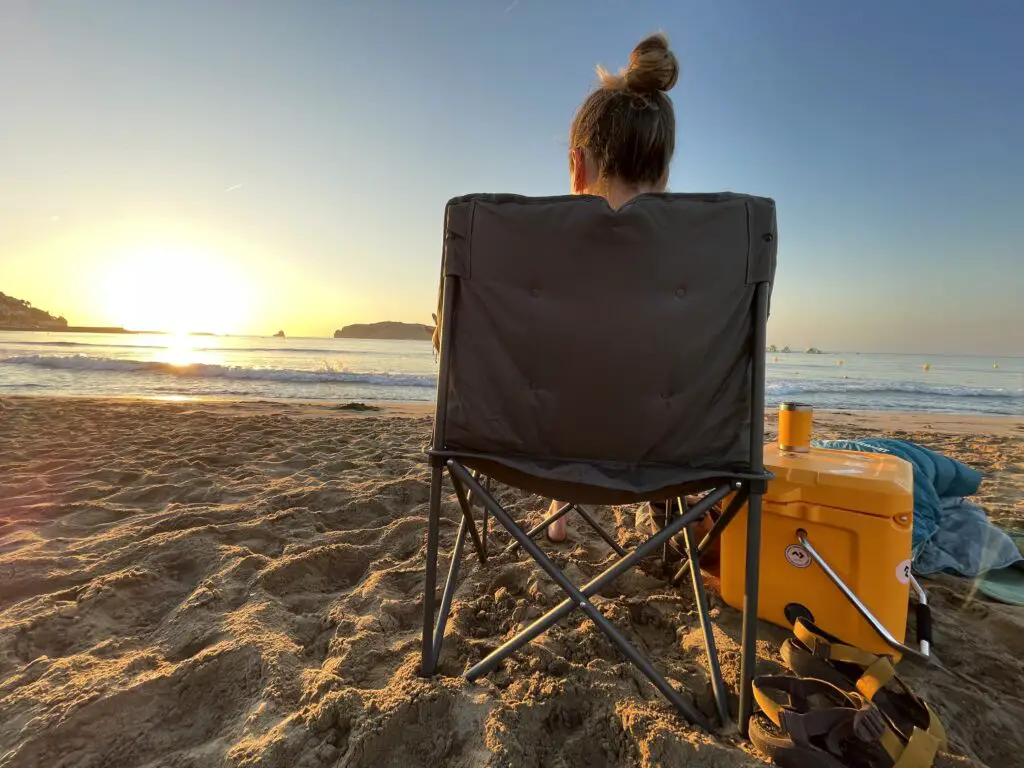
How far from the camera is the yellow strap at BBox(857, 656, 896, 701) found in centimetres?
128

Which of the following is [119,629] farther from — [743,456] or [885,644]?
[885,644]

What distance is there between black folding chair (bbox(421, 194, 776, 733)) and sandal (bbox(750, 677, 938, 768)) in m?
0.12

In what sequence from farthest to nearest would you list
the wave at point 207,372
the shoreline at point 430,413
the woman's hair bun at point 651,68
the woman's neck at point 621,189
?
1. the wave at point 207,372
2. the shoreline at point 430,413
3. the woman's neck at point 621,189
4. the woman's hair bun at point 651,68

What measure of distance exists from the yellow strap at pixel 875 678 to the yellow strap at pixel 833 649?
0.10 ft

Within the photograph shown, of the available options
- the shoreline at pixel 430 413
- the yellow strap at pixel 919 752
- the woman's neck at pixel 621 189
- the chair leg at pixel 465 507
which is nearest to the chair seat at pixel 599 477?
the chair leg at pixel 465 507

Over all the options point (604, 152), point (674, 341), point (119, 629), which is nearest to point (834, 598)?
point (674, 341)

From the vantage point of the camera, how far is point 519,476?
Answer: 1.50m

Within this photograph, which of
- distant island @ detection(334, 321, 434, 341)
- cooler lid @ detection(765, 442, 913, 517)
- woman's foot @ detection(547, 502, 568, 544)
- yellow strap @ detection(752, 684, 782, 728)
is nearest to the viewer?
yellow strap @ detection(752, 684, 782, 728)

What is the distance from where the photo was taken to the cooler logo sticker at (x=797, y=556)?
66.8 inches

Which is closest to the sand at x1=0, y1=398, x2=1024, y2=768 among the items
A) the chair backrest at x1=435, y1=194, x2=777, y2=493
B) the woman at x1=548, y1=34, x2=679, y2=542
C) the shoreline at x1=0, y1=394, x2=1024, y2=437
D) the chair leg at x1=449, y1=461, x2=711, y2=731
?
the chair leg at x1=449, y1=461, x2=711, y2=731

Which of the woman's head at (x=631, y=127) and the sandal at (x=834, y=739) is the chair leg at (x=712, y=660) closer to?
the sandal at (x=834, y=739)

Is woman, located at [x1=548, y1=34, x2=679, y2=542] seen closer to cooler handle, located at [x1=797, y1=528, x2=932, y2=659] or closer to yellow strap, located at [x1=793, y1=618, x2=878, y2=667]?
cooler handle, located at [x1=797, y1=528, x2=932, y2=659]

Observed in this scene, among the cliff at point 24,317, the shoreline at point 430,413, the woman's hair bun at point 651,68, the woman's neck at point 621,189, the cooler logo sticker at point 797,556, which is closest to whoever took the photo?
the cooler logo sticker at point 797,556

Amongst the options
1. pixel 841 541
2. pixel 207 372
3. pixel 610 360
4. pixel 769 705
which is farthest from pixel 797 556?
pixel 207 372
